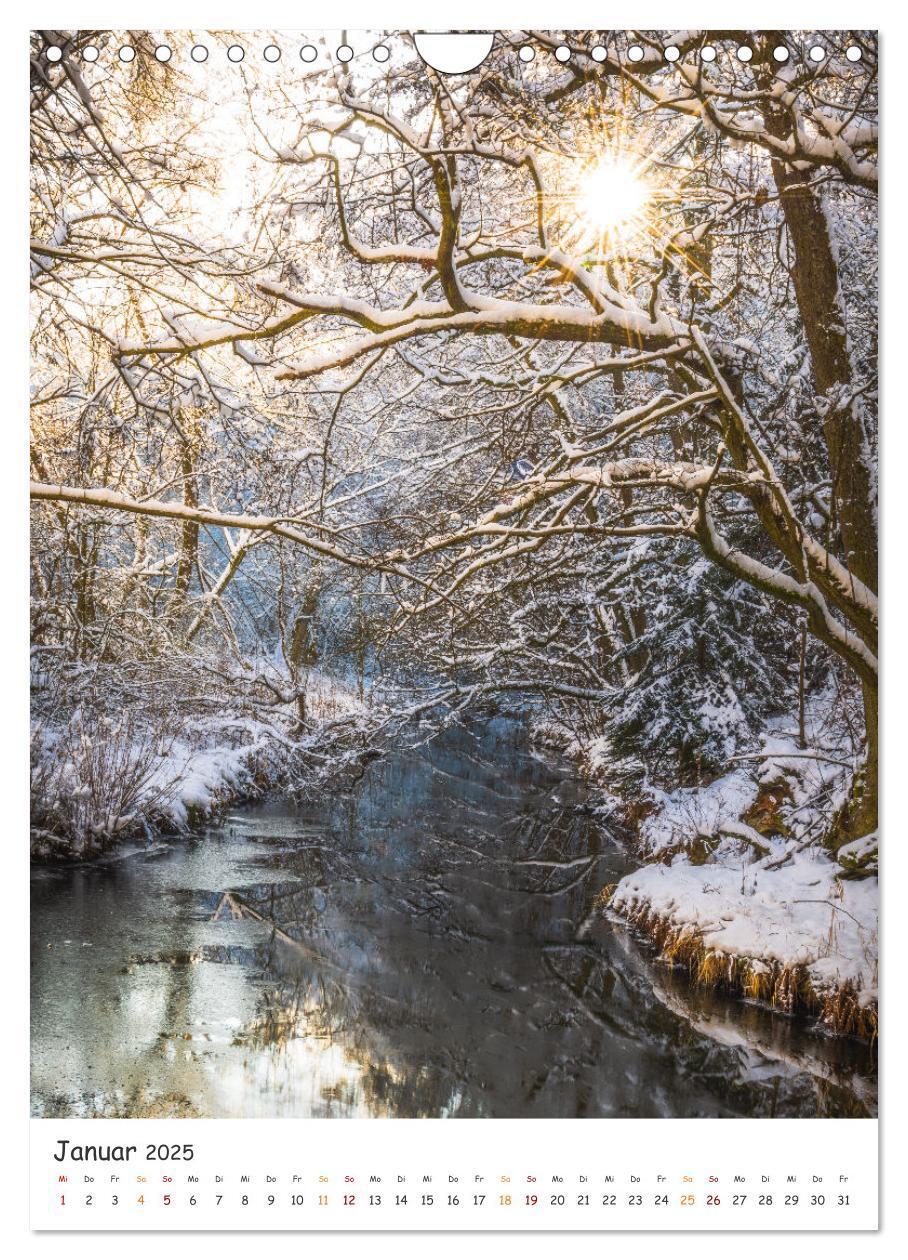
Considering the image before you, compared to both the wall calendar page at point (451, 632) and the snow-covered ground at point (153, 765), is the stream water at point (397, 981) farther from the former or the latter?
the snow-covered ground at point (153, 765)

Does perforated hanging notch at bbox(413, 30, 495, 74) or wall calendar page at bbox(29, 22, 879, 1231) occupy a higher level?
perforated hanging notch at bbox(413, 30, 495, 74)

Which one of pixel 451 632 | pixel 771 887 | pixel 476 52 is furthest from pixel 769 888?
pixel 476 52

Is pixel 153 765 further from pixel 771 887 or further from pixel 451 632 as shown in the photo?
pixel 771 887

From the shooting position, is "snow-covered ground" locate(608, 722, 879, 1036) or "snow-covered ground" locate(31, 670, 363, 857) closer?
"snow-covered ground" locate(608, 722, 879, 1036)

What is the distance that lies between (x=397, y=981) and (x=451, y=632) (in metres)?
1.24

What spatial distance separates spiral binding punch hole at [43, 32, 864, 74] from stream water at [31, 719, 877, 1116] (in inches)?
85.9

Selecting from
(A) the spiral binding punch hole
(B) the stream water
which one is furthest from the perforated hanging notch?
(B) the stream water

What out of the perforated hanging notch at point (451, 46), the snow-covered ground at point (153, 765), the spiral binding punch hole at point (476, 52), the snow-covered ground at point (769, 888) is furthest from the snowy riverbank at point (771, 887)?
the perforated hanging notch at point (451, 46)

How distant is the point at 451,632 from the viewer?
3.17 m

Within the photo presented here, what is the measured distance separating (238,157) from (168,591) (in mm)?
1443

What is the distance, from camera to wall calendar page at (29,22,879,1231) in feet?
6.96

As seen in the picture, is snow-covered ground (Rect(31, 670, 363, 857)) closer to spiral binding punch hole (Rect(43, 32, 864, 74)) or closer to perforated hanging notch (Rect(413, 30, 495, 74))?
spiral binding punch hole (Rect(43, 32, 864, 74))
